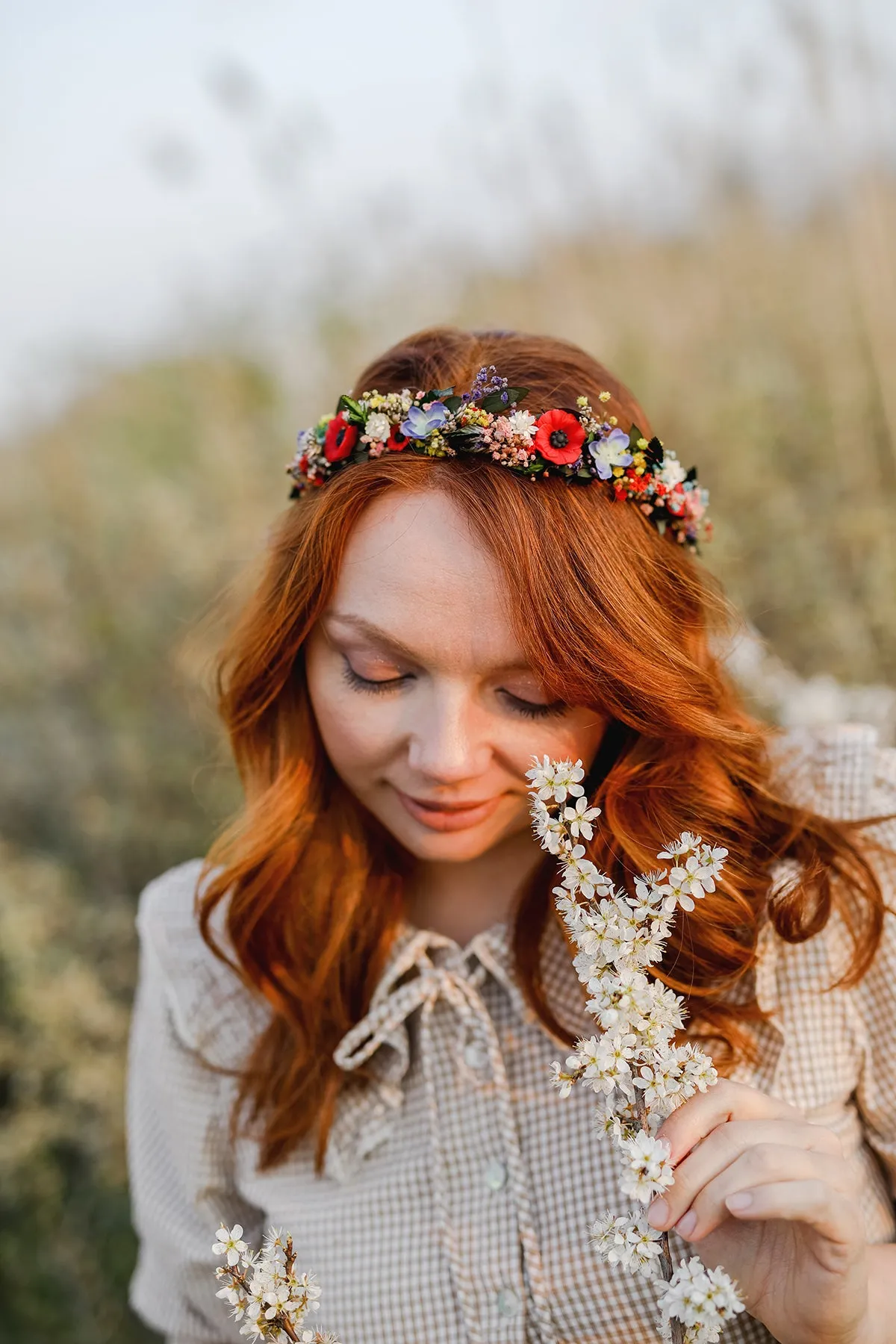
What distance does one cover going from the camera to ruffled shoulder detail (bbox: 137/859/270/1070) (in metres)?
1.74

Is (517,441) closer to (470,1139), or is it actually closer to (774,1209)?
(774,1209)

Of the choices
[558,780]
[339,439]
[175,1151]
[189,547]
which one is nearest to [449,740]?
[558,780]

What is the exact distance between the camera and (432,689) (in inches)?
51.4

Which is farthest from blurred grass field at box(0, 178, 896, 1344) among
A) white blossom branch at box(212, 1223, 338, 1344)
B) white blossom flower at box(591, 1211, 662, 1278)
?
white blossom flower at box(591, 1211, 662, 1278)

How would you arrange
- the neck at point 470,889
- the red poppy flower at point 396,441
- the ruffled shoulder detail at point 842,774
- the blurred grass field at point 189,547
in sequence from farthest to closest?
the blurred grass field at point 189,547, the neck at point 470,889, the ruffled shoulder detail at point 842,774, the red poppy flower at point 396,441

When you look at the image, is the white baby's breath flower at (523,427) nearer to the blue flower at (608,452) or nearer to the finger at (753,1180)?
the blue flower at (608,452)

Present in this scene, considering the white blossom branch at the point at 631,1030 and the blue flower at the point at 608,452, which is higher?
the blue flower at the point at 608,452

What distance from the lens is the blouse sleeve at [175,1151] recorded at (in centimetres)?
172

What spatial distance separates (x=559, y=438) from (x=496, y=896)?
0.70 metres

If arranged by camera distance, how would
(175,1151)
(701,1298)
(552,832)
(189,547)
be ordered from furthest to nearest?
(189,547) < (175,1151) < (552,832) < (701,1298)

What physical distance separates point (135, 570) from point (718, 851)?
2.60 metres

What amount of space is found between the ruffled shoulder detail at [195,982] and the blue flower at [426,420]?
2.68 feet

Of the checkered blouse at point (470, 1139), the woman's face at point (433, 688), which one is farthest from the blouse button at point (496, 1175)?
the woman's face at point (433, 688)

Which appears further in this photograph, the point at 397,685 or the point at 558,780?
the point at 397,685
